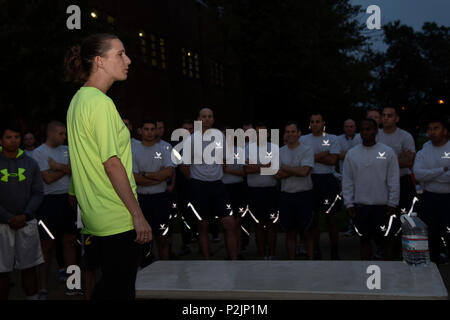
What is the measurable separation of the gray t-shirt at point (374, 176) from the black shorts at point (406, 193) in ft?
3.68

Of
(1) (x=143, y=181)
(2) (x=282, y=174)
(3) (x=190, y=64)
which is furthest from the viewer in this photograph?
(3) (x=190, y=64)

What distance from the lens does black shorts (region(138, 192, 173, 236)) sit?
7.14 metres

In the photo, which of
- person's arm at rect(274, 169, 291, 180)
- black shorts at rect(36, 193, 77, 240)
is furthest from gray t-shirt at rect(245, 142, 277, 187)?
black shorts at rect(36, 193, 77, 240)

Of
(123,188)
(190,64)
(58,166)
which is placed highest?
(190,64)

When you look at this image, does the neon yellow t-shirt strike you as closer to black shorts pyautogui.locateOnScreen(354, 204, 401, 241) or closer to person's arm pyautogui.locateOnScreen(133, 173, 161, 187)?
person's arm pyautogui.locateOnScreen(133, 173, 161, 187)

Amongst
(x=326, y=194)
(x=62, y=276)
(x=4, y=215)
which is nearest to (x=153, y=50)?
(x=326, y=194)

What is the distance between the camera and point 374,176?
6492mm

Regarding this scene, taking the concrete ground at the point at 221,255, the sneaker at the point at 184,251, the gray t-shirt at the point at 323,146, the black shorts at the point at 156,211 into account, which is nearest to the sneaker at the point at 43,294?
the concrete ground at the point at 221,255

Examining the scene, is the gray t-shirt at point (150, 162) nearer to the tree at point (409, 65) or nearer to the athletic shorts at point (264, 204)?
the athletic shorts at point (264, 204)

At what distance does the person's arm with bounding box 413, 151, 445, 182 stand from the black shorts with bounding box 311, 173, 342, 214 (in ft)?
4.81

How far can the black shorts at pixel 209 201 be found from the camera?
24.3 feet

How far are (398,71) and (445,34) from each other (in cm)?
1658

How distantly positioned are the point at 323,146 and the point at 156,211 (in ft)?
10.00

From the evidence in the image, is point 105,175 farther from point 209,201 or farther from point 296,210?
point 296,210
